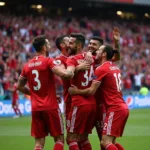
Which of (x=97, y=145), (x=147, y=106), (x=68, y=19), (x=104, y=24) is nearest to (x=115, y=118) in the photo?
(x=97, y=145)

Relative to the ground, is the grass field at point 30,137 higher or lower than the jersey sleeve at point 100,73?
lower

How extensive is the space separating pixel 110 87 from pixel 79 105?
2.22 feet

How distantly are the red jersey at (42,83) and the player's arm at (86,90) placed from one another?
348mm

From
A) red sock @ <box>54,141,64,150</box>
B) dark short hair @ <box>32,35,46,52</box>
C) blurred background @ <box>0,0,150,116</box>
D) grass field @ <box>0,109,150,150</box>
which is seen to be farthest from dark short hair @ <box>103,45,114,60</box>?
blurred background @ <box>0,0,150,116</box>

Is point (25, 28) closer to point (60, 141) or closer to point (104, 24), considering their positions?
point (104, 24)

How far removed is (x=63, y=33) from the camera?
34.5 m

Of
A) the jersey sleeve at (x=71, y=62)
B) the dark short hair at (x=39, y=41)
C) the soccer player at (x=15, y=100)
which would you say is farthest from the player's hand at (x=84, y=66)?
the soccer player at (x=15, y=100)

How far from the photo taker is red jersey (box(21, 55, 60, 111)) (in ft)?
33.6

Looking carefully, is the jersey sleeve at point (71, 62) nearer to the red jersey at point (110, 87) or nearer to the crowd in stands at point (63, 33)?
the red jersey at point (110, 87)

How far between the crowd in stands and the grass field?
16.0 feet

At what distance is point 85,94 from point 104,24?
3028cm

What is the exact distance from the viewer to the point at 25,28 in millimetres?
32125

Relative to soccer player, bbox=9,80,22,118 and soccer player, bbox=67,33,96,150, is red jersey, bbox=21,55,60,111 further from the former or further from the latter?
soccer player, bbox=9,80,22,118

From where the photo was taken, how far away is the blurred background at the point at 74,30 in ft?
93.2
